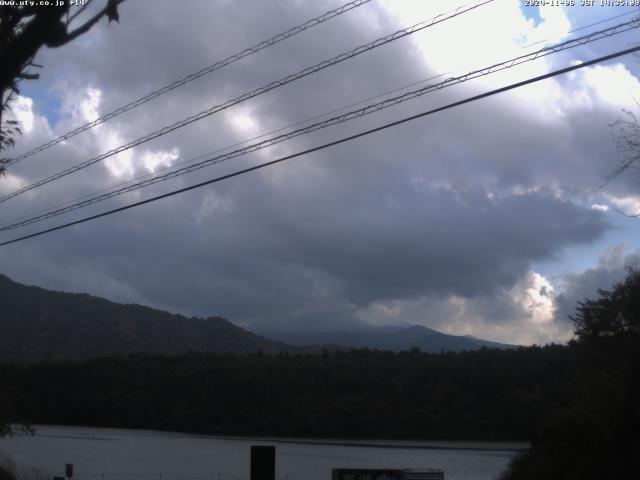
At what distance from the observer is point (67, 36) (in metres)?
10.1

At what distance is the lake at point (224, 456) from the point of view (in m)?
44.3

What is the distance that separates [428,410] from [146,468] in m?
28.5

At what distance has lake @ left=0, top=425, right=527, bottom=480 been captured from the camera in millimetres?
44281

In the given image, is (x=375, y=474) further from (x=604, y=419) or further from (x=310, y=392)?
(x=310, y=392)

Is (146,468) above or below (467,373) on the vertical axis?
below

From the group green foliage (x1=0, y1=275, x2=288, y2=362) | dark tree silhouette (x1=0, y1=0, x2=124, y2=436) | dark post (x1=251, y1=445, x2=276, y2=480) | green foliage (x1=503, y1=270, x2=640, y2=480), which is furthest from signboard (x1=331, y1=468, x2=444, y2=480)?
green foliage (x1=0, y1=275, x2=288, y2=362)

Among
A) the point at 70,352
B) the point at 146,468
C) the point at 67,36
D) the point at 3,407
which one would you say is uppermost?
the point at 70,352

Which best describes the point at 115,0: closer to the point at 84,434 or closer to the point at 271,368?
the point at 84,434

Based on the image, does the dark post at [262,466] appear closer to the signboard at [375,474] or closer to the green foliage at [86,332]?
the signboard at [375,474]

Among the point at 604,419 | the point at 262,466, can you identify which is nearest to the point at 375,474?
the point at 262,466

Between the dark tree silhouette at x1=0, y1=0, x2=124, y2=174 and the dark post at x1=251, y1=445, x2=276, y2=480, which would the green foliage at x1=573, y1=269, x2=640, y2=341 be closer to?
the dark post at x1=251, y1=445, x2=276, y2=480

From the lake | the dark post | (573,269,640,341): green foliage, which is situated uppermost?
(573,269,640,341): green foliage

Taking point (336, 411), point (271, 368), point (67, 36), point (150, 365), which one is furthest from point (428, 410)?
point (67, 36)

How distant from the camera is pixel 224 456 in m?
55.0
